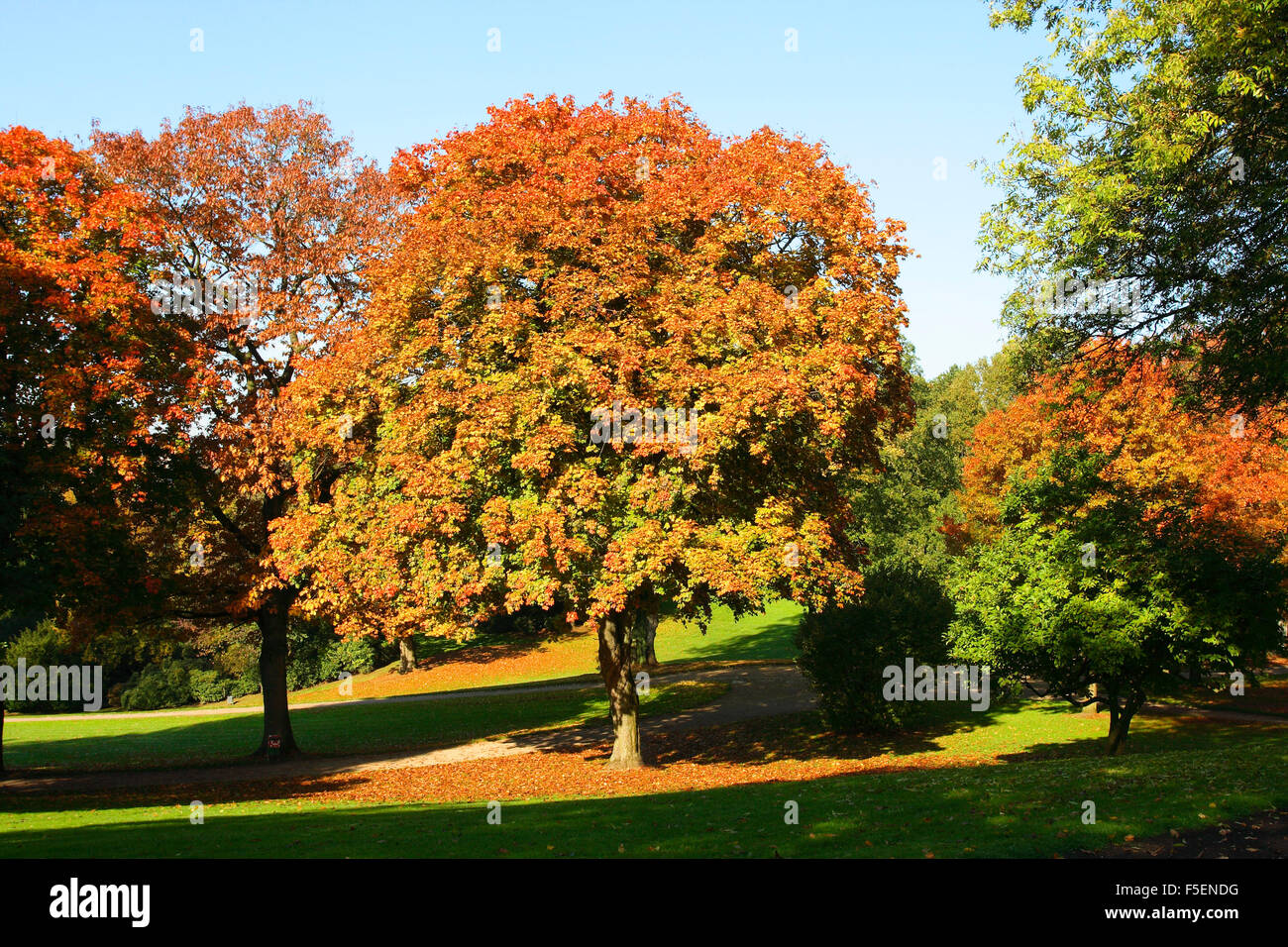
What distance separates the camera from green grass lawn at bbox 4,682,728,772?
2655 cm

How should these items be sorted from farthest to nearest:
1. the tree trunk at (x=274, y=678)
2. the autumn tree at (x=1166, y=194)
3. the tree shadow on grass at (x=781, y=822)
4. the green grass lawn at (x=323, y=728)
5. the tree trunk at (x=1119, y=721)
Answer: the green grass lawn at (x=323, y=728), the tree trunk at (x=274, y=678), the tree trunk at (x=1119, y=721), the autumn tree at (x=1166, y=194), the tree shadow on grass at (x=781, y=822)

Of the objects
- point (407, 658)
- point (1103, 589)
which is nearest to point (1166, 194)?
point (1103, 589)

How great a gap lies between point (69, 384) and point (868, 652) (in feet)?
61.8

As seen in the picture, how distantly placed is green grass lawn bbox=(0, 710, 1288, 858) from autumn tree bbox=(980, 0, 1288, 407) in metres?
7.54

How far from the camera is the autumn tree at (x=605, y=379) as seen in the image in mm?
15711

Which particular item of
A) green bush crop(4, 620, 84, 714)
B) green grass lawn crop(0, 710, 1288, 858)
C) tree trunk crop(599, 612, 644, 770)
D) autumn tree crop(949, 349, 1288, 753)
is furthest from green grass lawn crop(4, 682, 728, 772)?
autumn tree crop(949, 349, 1288, 753)

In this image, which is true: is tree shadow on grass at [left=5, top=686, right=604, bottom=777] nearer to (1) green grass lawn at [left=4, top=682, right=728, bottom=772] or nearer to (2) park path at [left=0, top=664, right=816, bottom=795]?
(1) green grass lawn at [left=4, top=682, right=728, bottom=772]

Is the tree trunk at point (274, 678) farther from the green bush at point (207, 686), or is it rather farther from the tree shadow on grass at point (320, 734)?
the green bush at point (207, 686)

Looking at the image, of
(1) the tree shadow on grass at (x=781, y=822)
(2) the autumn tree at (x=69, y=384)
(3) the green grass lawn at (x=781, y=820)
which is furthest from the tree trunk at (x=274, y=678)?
(1) the tree shadow on grass at (x=781, y=822)

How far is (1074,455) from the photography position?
19688 mm

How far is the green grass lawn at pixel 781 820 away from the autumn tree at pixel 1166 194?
7545 millimetres
